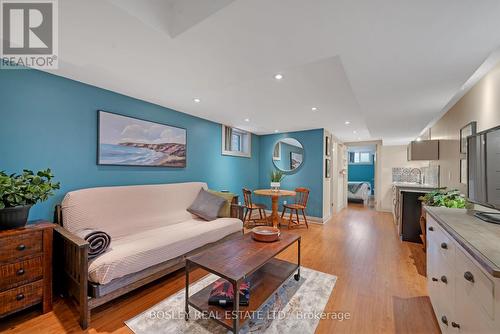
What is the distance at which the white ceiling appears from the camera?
1.20m

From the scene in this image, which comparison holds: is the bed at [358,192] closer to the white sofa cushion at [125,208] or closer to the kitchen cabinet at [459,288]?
the kitchen cabinet at [459,288]

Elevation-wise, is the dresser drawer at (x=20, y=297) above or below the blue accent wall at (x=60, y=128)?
below

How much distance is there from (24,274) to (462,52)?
3779 millimetres

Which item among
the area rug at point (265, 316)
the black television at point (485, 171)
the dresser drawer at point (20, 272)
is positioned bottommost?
the area rug at point (265, 316)

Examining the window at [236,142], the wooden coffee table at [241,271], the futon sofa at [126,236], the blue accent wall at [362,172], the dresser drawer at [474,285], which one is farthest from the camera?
the blue accent wall at [362,172]

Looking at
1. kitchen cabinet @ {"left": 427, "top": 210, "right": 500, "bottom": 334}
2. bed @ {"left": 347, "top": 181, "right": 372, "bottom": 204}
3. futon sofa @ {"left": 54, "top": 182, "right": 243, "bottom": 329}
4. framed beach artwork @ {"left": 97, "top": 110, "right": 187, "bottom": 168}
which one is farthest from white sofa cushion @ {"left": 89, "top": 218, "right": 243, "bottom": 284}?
bed @ {"left": 347, "top": 181, "right": 372, "bottom": 204}

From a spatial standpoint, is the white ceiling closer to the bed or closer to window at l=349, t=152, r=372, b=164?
the bed

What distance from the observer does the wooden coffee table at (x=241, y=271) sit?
4.71ft

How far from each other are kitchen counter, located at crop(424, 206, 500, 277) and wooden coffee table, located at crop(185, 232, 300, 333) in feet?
3.97

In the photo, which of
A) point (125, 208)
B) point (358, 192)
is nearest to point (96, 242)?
point (125, 208)

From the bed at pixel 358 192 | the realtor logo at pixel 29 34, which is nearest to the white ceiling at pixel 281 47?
the realtor logo at pixel 29 34

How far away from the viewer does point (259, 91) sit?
2656 mm

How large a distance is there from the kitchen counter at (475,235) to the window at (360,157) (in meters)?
9.12

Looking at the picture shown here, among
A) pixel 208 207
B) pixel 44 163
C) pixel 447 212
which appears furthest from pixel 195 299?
pixel 447 212
